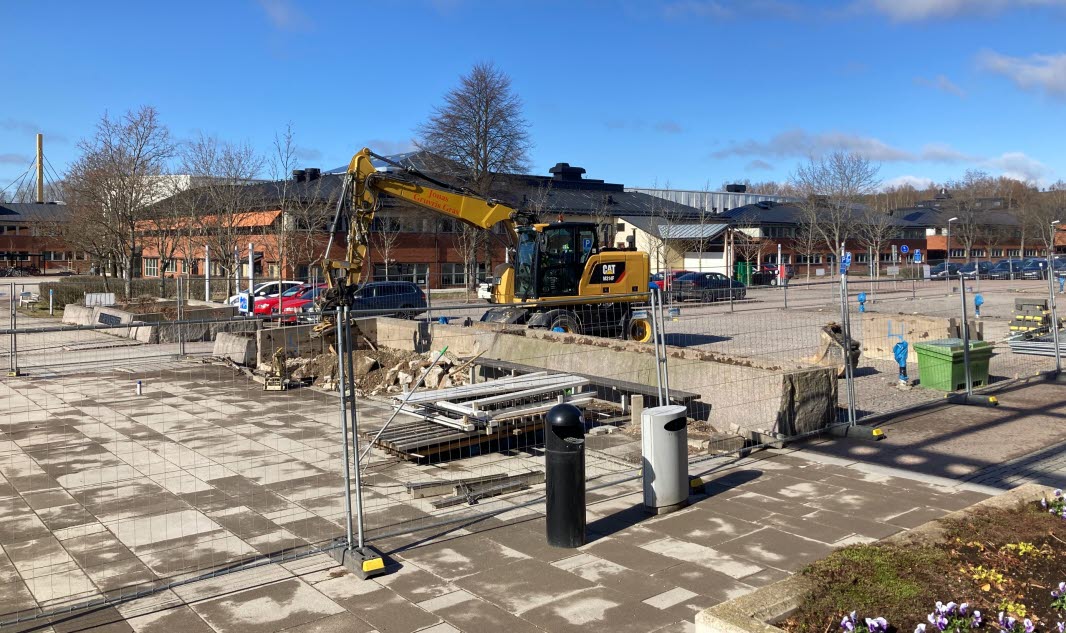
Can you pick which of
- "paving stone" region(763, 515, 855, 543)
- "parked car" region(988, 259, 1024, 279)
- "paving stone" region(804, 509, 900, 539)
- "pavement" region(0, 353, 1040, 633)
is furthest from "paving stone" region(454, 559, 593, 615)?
"parked car" region(988, 259, 1024, 279)

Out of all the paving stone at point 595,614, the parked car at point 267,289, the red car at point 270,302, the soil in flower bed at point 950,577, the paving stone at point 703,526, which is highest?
the parked car at point 267,289

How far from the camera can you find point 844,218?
66312 millimetres

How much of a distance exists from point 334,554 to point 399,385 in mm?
8353

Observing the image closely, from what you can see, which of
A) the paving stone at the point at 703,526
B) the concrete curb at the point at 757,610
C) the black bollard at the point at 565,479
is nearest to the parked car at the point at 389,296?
the paving stone at the point at 703,526

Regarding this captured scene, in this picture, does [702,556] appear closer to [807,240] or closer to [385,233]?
[385,233]

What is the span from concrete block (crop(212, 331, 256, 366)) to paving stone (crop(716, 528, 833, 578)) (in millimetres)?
13780

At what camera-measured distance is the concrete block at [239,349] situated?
724 inches

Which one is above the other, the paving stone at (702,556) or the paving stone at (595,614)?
the paving stone at (702,556)

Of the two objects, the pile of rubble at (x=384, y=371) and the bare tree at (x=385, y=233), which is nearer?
the pile of rubble at (x=384, y=371)

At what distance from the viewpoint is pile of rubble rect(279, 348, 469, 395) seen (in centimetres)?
1459

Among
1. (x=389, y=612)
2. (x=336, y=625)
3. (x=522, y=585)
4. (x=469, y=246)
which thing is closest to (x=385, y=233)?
(x=469, y=246)

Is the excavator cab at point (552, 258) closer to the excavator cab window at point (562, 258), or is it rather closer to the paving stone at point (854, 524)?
the excavator cab window at point (562, 258)

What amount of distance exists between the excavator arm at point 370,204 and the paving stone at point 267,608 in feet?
37.7

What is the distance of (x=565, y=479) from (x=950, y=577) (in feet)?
9.34
